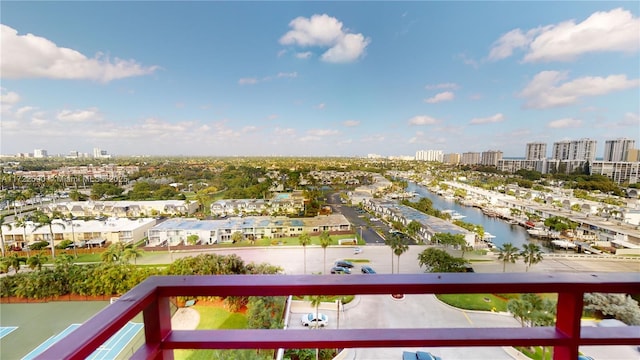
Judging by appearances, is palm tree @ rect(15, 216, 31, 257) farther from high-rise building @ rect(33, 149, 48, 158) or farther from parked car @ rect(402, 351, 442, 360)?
parked car @ rect(402, 351, 442, 360)

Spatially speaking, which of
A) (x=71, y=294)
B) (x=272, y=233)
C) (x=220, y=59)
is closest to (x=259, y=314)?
(x=272, y=233)

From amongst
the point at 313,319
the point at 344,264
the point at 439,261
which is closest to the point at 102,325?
the point at 313,319

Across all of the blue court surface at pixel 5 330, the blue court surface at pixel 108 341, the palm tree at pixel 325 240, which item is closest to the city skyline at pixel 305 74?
the palm tree at pixel 325 240

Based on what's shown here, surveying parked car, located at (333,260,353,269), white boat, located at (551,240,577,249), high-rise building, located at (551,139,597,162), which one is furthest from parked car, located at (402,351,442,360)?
high-rise building, located at (551,139,597,162)

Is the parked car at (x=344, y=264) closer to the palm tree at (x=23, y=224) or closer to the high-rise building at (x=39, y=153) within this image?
the palm tree at (x=23, y=224)

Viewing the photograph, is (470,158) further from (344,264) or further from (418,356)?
(418,356)

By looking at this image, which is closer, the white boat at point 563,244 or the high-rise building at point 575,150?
the white boat at point 563,244
